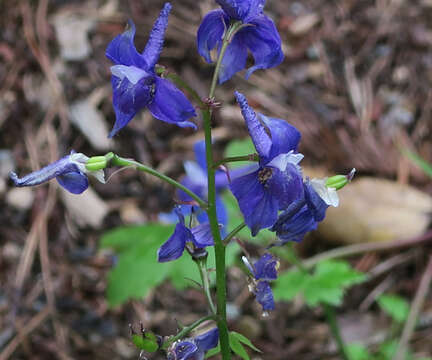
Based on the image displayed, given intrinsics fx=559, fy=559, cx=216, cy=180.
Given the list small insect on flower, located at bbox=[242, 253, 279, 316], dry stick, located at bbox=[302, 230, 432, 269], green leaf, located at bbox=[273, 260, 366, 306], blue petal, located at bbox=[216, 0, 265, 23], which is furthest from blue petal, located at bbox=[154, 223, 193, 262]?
dry stick, located at bbox=[302, 230, 432, 269]

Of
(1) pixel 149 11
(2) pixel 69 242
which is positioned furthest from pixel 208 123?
(1) pixel 149 11

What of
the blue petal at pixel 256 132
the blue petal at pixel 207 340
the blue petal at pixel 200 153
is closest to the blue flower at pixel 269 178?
the blue petal at pixel 256 132

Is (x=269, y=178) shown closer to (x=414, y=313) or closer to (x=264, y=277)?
(x=264, y=277)

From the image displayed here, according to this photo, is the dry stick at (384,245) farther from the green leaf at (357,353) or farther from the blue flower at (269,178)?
the blue flower at (269,178)

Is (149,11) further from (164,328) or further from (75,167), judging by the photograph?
(75,167)

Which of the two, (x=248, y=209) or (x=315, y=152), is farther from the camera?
(x=315, y=152)

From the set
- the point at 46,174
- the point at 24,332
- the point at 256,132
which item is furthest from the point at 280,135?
the point at 24,332

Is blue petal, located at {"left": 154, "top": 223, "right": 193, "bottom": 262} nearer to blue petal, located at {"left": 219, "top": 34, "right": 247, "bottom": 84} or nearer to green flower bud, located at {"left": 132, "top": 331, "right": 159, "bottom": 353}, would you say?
green flower bud, located at {"left": 132, "top": 331, "right": 159, "bottom": 353}
